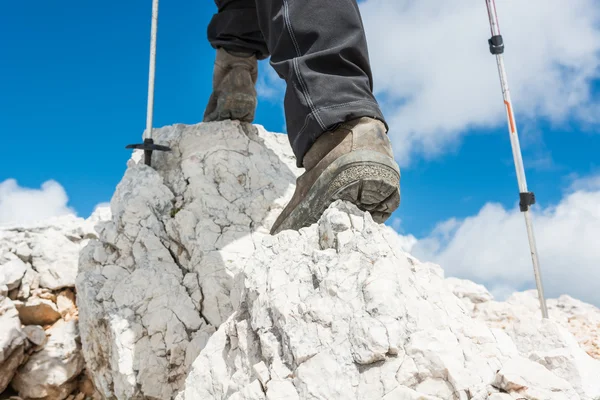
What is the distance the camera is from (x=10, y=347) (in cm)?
276

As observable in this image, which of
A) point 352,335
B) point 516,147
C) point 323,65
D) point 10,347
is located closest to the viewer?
point 352,335

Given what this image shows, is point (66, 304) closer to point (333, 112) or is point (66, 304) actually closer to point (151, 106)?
point (151, 106)

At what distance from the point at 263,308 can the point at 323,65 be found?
0.96 metres

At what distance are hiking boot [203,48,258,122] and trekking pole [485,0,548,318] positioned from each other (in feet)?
5.35

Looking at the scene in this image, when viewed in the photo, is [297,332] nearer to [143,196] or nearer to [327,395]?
[327,395]

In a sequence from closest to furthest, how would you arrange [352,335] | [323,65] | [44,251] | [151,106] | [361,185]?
[352,335]
[361,185]
[323,65]
[151,106]
[44,251]

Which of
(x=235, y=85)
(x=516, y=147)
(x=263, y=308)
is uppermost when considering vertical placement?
(x=235, y=85)

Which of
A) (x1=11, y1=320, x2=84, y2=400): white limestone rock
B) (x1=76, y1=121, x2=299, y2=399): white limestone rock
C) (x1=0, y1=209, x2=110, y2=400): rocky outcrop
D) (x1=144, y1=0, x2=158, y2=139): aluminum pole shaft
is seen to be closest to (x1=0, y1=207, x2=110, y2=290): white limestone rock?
(x1=0, y1=209, x2=110, y2=400): rocky outcrop

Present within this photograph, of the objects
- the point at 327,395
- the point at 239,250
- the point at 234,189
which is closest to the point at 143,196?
the point at 234,189

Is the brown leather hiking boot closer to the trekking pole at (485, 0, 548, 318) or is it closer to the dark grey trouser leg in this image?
the trekking pole at (485, 0, 548, 318)

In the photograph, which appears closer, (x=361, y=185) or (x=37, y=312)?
(x=361, y=185)

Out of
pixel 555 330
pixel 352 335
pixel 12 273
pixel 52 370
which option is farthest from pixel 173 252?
pixel 555 330

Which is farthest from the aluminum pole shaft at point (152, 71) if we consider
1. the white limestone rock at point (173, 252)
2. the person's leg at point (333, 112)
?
the person's leg at point (333, 112)

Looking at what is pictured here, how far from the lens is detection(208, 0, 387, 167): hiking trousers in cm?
177
